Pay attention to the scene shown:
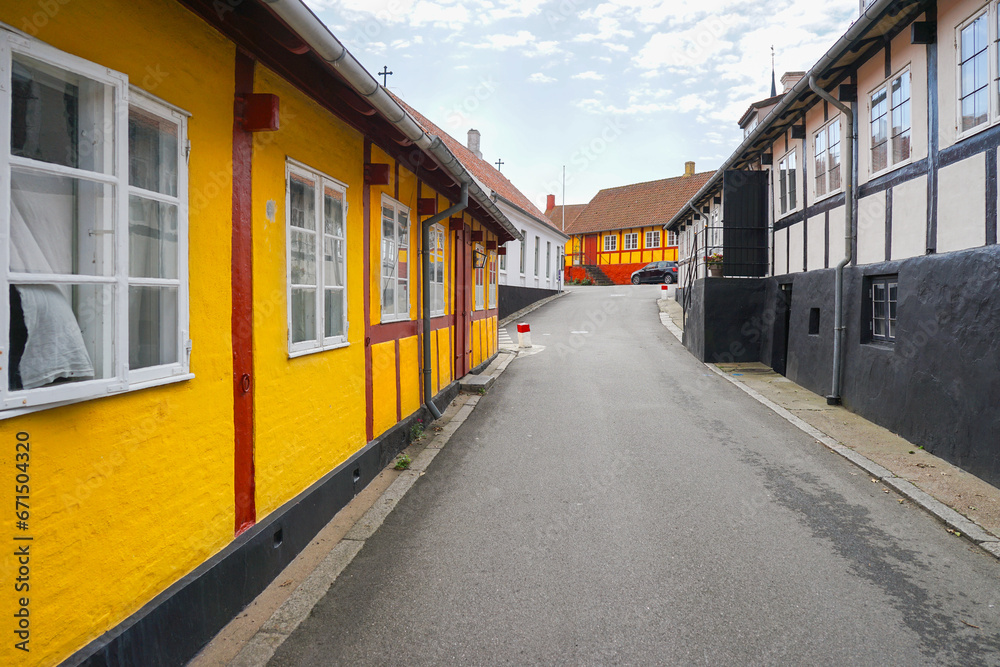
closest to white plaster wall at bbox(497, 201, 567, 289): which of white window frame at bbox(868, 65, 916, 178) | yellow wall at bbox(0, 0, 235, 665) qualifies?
white window frame at bbox(868, 65, 916, 178)

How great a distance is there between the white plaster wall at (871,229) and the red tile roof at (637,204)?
30.0 metres

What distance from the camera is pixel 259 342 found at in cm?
377

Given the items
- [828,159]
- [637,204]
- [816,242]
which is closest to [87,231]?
[828,159]

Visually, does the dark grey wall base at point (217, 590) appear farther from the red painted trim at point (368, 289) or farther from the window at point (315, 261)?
the window at point (315, 261)

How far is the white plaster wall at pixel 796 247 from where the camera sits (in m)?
11.3

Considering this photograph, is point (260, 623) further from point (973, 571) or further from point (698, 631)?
point (973, 571)

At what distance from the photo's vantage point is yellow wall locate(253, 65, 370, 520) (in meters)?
3.82

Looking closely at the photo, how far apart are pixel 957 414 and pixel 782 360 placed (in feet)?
21.0

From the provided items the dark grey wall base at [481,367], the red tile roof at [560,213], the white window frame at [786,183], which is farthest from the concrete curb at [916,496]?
the red tile roof at [560,213]

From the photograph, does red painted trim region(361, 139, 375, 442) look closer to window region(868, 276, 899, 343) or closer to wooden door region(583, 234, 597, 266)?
window region(868, 276, 899, 343)

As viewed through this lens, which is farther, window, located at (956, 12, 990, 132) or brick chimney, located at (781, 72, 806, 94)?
brick chimney, located at (781, 72, 806, 94)

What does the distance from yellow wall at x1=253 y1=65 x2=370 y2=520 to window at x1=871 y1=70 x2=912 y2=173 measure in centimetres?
654

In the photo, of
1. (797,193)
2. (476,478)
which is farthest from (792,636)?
(797,193)

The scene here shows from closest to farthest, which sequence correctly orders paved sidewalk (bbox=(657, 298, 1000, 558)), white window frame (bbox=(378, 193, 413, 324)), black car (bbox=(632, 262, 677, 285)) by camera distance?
paved sidewalk (bbox=(657, 298, 1000, 558)), white window frame (bbox=(378, 193, 413, 324)), black car (bbox=(632, 262, 677, 285))
